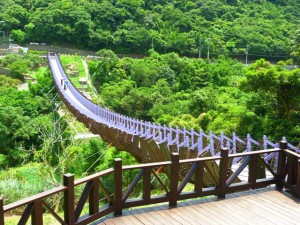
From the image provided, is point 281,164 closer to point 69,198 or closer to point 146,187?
point 146,187

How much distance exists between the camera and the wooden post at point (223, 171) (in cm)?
455

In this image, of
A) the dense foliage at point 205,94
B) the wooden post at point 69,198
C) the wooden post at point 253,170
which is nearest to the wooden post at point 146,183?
the wooden post at point 69,198

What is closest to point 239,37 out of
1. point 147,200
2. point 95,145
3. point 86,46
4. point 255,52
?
point 255,52

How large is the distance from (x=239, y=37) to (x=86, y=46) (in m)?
21.7

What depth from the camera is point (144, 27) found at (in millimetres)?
55250

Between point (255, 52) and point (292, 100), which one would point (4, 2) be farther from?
point (292, 100)

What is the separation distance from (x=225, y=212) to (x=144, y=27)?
52.8m

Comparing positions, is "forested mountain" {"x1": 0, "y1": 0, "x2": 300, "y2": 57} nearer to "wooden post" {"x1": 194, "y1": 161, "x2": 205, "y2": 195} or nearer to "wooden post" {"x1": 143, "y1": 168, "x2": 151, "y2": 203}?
"wooden post" {"x1": 194, "y1": 161, "x2": 205, "y2": 195}

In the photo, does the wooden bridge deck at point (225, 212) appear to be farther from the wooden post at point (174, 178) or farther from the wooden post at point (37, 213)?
the wooden post at point (37, 213)

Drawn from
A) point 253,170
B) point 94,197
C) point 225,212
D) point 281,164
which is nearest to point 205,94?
point 281,164

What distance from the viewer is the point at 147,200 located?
4.17m

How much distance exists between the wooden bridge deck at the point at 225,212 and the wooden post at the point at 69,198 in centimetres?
40

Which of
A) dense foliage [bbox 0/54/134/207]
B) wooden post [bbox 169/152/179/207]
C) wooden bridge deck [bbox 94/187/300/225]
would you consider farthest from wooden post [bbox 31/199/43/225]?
dense foliage [bbox 0/54/134/207]

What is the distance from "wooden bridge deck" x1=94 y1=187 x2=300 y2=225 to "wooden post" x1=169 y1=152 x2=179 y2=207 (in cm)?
9
